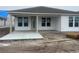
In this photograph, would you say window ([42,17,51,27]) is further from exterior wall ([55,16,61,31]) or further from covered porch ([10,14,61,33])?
exterior wall ([55,16,61,31])

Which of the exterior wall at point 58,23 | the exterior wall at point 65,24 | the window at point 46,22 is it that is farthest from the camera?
the window at point 46,22

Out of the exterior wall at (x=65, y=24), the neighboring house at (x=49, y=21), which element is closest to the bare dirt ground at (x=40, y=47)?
the neighboring house at (x=49, y=21)

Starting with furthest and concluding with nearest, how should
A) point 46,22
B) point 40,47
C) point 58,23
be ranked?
point 46,22, point 58,23, point 40,47

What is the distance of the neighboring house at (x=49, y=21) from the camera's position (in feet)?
85.0

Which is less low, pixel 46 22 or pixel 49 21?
pixel 49 21

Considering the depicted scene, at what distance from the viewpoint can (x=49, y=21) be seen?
29.8 m

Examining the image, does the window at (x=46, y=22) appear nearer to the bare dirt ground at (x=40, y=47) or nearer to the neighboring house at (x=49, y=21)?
the neighboring house at (x=49, y=21)

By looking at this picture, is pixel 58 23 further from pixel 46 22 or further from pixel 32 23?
pixel 32 23

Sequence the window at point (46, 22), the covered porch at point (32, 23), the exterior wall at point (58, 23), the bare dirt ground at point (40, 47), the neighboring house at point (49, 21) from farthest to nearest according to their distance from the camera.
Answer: the window at point (46, 22) → the covered porch at point (32, 23) → the exterior wall at point (58, 23) → the neighboring house at point (49, 21) → the bare dirt ground at point (40, 47)

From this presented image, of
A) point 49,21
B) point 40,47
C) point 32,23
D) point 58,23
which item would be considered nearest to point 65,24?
point 58,23

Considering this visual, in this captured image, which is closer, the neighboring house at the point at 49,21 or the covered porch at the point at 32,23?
the neighboring house at the point at 49,21

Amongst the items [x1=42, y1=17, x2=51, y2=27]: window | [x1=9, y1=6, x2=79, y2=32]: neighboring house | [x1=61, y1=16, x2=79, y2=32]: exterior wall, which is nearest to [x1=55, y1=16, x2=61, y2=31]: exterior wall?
[x1=9, y1=6, x2=79, y2=32]: neighboring house
